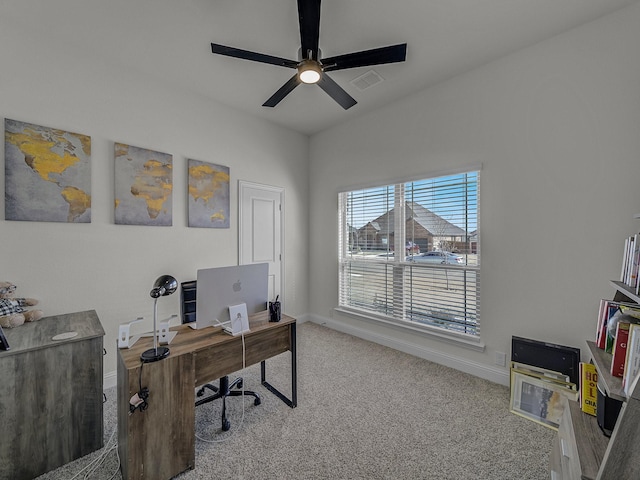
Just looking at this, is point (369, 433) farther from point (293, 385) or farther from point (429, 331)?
point (429, 331)

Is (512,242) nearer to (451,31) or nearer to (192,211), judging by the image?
(451,31)

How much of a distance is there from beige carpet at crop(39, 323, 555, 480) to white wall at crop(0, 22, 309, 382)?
3.37ft

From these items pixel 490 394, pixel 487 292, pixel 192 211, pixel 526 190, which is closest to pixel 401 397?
pixel 490 394

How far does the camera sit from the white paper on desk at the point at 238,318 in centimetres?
185

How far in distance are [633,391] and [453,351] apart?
213cm

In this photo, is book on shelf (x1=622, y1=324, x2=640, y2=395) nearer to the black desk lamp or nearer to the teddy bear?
the black desk lamp

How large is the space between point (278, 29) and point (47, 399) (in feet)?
9.86

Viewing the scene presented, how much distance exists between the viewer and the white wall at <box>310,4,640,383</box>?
2047 millimetres

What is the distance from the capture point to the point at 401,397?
2357 millimetres

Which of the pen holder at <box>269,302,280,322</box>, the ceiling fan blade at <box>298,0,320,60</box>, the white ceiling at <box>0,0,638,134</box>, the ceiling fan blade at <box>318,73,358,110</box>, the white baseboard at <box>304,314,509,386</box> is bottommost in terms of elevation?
the white baseboard at <box>304,314,509,386</box>

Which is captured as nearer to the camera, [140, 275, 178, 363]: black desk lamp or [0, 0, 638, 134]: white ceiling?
[140, 275, 178, 363]: black desk lamp

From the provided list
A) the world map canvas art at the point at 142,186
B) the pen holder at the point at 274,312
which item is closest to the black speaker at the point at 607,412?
the pen holder at the point at 274,312

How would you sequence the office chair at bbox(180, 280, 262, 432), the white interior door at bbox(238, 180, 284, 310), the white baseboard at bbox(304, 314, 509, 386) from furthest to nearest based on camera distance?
the white interior door at bbox(238, 180, 284, 310) < the white baseboard at bbox(304, 314, 509, 386) < the office chair at bbox(180, 280, 262, 432)

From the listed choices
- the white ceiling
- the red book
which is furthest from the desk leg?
the white ceiling
